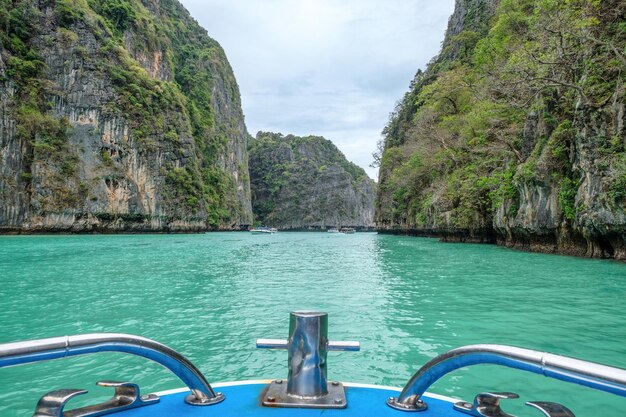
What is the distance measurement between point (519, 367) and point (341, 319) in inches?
189

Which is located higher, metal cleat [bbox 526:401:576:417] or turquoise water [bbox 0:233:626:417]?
metal cleat [bbox 526:401:576:417]

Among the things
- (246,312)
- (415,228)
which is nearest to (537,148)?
(246,312)

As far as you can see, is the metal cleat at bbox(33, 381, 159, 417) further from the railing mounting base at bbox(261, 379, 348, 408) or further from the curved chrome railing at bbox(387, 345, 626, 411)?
the curved chrome railing at bbox(387, 345, 626, 411)

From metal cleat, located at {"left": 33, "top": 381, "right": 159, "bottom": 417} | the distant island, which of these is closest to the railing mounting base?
metal cleat, located at {"left": 33, "top": 381, "right": 159, "bottom": 417}

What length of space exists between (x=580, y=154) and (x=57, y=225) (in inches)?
1634

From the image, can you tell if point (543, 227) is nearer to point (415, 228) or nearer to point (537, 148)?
point (537, 148)

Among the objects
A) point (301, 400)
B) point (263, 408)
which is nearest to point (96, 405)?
point (263, 408)

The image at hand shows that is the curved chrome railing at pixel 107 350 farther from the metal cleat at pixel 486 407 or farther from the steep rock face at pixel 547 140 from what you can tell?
the steep rock face at pixel 547 140

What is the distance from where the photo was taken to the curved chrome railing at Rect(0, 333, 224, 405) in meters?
1.12

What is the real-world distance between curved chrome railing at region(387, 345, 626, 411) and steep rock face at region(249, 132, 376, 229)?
340 feet

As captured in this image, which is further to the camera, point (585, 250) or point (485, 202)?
point (485, 202)

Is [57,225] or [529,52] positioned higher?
[529,52]

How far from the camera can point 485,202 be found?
22.1 m

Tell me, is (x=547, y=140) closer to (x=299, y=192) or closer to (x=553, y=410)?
(x=553, y=410)
